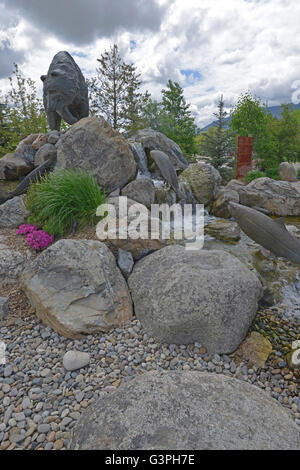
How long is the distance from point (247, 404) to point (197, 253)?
6.59 feet

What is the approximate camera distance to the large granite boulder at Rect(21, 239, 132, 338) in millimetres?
2967

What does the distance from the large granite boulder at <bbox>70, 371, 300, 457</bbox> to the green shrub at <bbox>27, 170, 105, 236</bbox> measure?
10.5 feet

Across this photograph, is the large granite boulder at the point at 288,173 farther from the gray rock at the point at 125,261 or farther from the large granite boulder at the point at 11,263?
the large granite boulder at the point at 11,263

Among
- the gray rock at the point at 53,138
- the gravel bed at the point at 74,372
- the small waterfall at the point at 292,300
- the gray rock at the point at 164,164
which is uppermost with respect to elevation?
the gray rock at the point at 53,138

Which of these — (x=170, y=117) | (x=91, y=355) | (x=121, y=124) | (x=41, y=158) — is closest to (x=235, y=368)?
(x=91, y=355)

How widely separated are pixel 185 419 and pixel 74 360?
1.27 m

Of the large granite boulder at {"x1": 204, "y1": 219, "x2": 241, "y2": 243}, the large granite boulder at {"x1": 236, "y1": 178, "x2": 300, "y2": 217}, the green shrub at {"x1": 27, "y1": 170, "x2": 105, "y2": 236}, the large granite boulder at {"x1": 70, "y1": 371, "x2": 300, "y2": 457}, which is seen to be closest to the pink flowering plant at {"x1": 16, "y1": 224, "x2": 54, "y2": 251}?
the green shrub at {"x1": 27, "y1": 170, "x2": 105, "y2": 236}

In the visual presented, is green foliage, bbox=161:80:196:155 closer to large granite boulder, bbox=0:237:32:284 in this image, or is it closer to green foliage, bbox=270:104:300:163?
green foliage, bbox=270:104:300:163

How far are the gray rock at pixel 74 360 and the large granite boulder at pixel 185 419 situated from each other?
1.86 feet

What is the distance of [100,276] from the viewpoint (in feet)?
10.7

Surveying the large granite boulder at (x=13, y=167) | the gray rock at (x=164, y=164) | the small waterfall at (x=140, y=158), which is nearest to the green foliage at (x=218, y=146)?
the small waterfall at (x=140, y=158)

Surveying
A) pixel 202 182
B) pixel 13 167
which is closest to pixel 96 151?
pixel 13 167

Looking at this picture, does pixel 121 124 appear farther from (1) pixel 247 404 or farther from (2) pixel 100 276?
(1) pixel 247 404

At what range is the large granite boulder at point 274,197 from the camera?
8.48 m
